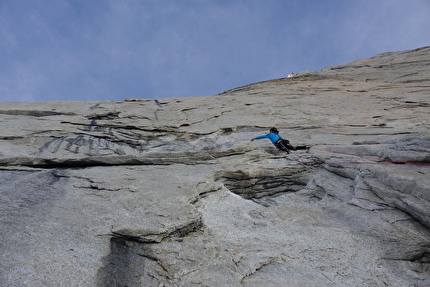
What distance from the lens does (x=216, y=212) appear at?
22.1 ft

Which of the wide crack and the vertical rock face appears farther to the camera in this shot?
the wide crack

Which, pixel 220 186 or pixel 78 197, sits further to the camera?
pixel 220 186

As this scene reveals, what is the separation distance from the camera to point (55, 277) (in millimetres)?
4102

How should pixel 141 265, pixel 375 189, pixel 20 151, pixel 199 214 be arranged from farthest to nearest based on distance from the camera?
pixel 20 151, pixel 375 189, pixel 199 214, pixel 141 265

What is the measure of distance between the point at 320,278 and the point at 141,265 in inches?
114

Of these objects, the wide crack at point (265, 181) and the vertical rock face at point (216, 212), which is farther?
the wide crack at point (265, 181)

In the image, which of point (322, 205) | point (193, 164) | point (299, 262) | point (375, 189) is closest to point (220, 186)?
point (193, 164)

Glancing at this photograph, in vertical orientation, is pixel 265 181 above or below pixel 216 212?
above

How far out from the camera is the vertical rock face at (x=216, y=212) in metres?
4.70

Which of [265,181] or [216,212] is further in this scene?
[265,181]

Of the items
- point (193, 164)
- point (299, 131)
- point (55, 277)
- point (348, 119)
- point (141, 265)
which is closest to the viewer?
point (55, 277)

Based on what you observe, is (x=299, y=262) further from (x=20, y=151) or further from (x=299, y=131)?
(x=20, y=151)

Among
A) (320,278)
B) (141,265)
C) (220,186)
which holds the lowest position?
(320,278)

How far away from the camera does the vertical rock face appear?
15.4 feet
